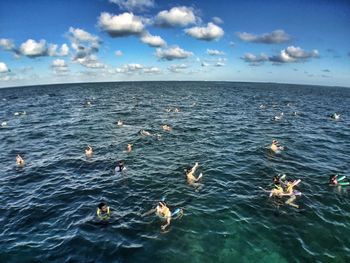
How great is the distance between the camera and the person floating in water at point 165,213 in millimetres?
16375

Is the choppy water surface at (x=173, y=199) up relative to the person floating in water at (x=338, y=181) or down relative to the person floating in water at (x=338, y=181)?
down

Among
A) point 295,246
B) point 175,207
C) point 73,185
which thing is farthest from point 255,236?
point 73,185

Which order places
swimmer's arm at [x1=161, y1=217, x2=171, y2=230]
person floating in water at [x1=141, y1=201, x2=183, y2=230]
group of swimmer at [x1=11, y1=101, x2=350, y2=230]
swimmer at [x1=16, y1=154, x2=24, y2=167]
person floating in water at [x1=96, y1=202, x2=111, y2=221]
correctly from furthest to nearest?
1. swimmer at [x1=16, y1=154, x2=24, y2=167]
2. person floating in water at [x1=96, y1=202, x2=111, y2=221]
3. group of swimmer at [x1=11, y1=101, x2=350, y2=230]
4. person floating in water at [x1=141, y1=201, x2=183, y2=230]
5. swimmer's arm at [x1=161, y1=217, x2=171, y2=230]

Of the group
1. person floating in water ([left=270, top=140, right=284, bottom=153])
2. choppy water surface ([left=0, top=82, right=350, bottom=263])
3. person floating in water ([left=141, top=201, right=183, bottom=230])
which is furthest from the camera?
person floating in water ([left=270, top=140, right=284, bottom=153])

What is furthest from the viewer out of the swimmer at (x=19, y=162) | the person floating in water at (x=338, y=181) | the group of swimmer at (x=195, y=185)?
the swimmer at (x=19, y=162)

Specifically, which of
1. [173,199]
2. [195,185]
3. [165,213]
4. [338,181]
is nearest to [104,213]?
[165,213]

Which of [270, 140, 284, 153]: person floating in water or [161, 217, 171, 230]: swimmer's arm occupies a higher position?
[270, 140, 284, 153]: person floating in water

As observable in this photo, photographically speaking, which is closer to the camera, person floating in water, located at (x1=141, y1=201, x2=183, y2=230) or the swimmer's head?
person floating in water, located at (x1=141, y1=201, x2=183, y2=230)

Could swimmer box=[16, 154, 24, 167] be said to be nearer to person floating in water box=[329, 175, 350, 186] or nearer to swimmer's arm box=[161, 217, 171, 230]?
swimmer's arm box=[161, 217, 171, 230]

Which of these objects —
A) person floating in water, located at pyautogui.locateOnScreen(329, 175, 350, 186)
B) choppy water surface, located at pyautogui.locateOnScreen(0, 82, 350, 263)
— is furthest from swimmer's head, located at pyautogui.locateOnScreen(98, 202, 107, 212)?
person floating in water, located at pyautogui.locateOnScreen(329, 175, 350, 186)

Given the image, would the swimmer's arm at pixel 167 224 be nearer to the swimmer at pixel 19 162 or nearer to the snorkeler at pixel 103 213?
the snorkeler at pixel 103 213

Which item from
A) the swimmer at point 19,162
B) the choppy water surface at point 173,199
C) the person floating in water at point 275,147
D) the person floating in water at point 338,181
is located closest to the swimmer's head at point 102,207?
the choppy water surface at point 173,199

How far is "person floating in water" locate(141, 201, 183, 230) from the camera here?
16.4 m

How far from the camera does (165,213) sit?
16.5m
